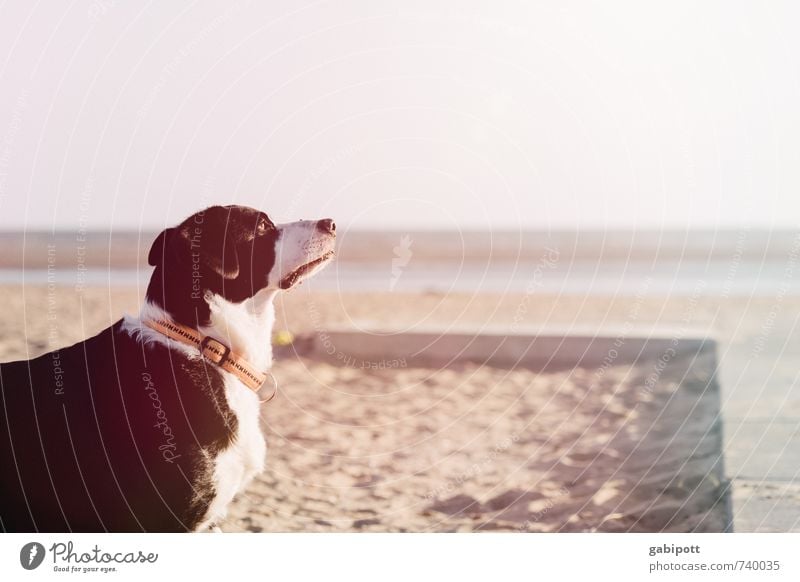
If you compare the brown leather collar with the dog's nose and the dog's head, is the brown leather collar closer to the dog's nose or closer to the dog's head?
the dog's head

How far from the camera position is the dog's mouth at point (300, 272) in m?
2.15

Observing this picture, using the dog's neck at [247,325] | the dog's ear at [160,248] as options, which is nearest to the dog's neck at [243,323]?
the dog's neck at [247,325]

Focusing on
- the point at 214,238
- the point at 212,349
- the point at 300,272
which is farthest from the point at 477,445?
the point at 214,238

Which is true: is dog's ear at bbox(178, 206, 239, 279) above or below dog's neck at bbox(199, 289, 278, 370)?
above

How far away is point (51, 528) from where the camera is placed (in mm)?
2105

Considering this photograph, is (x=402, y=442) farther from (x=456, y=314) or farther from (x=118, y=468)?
(x=456, y=314)

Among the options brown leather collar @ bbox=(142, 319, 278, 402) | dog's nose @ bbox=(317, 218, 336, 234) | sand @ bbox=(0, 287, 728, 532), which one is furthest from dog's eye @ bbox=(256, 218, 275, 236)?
sand @ bbox=(0, 287, 728, 532)

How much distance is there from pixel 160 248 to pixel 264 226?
0.84ft

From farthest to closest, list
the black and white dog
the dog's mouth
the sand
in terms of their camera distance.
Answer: the sand
the dog's mouth
the black and white dog

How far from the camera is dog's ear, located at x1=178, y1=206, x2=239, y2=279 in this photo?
6.66 feet

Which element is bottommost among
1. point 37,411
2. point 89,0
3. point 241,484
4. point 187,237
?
point 241,484

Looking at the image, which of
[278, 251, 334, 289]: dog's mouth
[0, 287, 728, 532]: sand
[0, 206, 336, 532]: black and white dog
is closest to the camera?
[0, 206, 336, 532]: black and white dog

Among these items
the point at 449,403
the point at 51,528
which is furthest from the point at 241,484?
the point at 449,403
